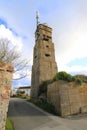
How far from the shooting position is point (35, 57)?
31234mm

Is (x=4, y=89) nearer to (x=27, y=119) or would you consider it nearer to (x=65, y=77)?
(x=27, y=119)

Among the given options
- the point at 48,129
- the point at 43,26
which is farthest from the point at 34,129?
the point at 43,26

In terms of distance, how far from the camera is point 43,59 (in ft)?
94.9

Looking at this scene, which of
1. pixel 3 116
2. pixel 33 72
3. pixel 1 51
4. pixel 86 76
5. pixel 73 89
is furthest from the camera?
pixel 33 72

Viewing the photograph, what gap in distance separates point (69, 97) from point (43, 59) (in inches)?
449

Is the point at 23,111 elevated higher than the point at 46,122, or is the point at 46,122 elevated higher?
the point at 23,111

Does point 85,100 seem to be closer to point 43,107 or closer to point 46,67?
point 43,107

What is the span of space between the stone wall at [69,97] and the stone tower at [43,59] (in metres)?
7.29

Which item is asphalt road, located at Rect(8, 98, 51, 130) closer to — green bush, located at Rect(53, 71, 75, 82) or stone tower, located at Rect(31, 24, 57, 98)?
green bush, located at Rect(53, 71, 75, 82)

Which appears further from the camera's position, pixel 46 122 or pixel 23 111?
pixel 23 111

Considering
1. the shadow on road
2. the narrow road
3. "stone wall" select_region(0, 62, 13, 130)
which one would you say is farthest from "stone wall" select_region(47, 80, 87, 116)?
"stone wall" select_region(0, 62, 13, 130)

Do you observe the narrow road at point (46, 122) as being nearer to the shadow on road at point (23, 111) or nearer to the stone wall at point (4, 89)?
the shadow on road at point (23, 111)

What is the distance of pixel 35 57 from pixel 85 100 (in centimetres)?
1404

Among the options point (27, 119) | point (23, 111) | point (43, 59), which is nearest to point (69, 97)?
point (23, 111)
